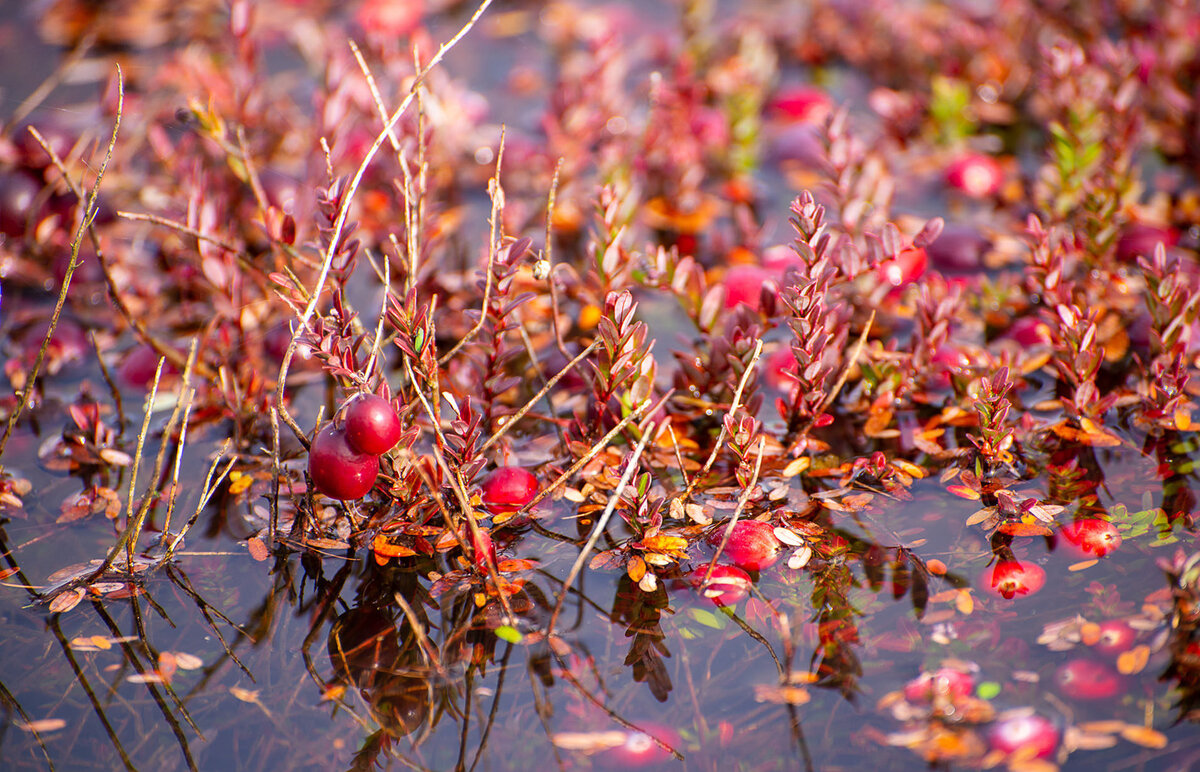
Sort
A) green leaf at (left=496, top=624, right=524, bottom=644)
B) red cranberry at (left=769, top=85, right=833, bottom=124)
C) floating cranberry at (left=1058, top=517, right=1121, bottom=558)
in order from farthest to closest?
red cranberry at (left=769, top=85, right=833, bottom=124) < floating cranberry at (left=1058, top=517, right=1121, bottom=558) < green leaf at (left=496, top=624, right=524, bottom=644)

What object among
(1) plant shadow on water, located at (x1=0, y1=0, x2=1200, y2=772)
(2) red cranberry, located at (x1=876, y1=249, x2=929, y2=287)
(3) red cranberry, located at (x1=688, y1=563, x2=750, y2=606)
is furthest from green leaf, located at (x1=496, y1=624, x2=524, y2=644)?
(2) red cranberry, located at (x1=876, y1=249, x2=929, y2=287)

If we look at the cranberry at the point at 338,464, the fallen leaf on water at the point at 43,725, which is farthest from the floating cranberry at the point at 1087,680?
the fallen leaf on water at the point at 43,725

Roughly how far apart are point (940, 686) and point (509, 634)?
3.35ft

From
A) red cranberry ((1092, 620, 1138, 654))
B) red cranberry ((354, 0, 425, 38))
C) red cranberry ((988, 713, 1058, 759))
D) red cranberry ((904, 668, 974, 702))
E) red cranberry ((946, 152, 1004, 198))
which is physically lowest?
red cranberry ((988, 713, 1058, 759))

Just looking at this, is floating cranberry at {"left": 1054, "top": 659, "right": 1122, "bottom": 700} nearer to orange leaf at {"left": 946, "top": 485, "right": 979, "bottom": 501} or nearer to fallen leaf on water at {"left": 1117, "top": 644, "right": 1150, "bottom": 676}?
fallen leaf on water at {"left": 1117, "top": 644, "right": 1150, "bottom": 676}

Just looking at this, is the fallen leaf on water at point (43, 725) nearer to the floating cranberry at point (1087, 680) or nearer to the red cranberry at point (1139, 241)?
the floating cranberry at point (1087, 680)

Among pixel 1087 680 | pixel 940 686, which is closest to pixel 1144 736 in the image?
pixel 1087 680

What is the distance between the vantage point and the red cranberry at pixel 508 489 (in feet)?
8.28

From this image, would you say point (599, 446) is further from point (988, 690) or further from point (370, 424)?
point (988, 690)

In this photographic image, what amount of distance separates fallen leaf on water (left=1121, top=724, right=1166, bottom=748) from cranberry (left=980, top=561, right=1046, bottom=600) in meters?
0.39

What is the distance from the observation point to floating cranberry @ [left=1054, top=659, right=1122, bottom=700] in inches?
81.7

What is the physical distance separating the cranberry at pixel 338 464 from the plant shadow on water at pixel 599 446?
0.01 m

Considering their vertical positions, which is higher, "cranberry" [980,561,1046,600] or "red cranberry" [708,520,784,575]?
"red cranberry" [708,520,784,575]

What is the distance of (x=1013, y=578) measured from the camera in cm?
235
